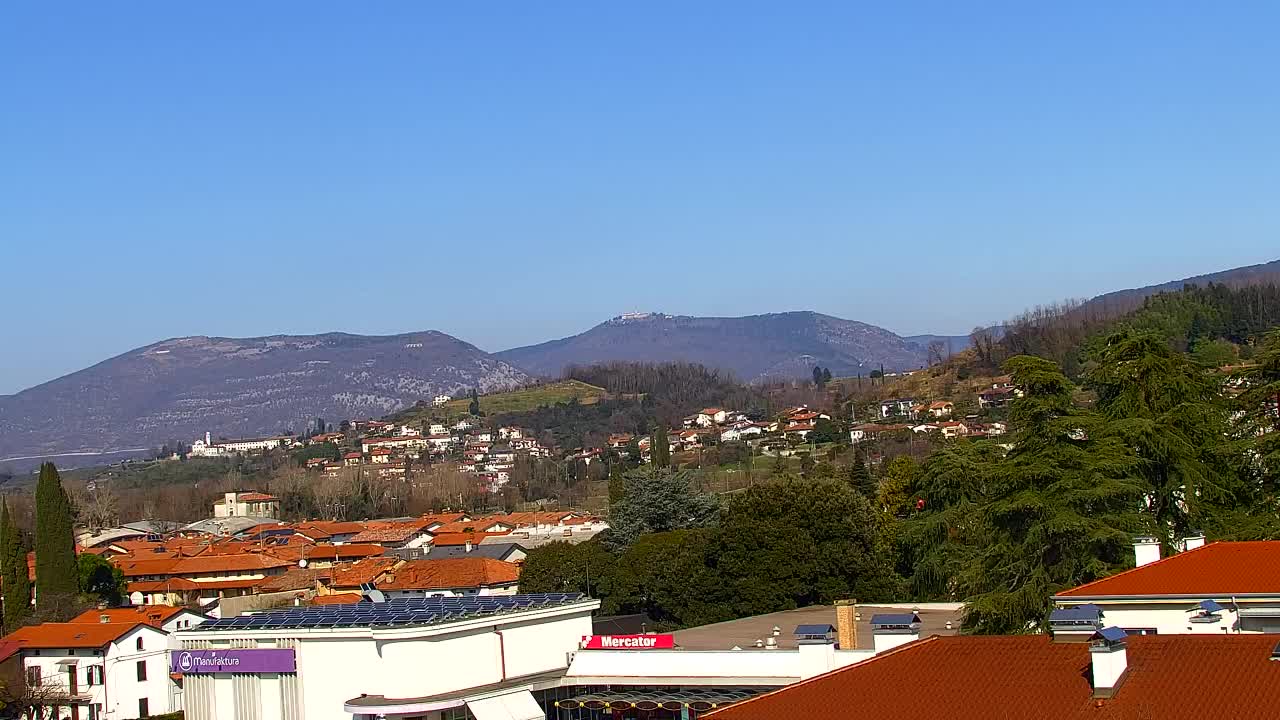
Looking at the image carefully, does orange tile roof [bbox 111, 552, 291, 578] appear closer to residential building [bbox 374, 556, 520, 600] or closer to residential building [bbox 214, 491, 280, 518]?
residential building [bbox 374, 556, 520, 600]

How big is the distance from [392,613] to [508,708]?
348 cm

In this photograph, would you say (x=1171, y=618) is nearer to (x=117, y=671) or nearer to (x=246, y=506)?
(x=117, y=671)

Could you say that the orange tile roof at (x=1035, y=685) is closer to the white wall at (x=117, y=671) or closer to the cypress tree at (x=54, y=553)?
the white wall at (x=117, y=671)

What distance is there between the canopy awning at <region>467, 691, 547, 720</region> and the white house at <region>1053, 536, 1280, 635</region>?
9713 mm

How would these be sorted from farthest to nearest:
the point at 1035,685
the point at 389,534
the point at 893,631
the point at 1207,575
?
the point at 389,534 < the point at 893,631 < the point at 1207,575 < the point at 1035,685

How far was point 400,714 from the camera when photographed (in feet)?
86.4

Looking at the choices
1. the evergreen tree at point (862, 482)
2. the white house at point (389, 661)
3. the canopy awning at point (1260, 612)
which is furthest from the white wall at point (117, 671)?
the canopy awning at point (1260, 612)

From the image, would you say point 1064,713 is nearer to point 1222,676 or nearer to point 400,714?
point 1222,676

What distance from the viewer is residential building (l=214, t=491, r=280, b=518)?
151 m

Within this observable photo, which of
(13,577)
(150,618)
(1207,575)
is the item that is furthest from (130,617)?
(1207,575)

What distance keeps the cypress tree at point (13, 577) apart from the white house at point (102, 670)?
12665 millimetres

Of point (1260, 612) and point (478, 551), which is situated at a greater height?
point (1260, 612)

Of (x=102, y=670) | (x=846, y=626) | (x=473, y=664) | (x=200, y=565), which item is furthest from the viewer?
(x=200, y=565)

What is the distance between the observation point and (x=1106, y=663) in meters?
16.3
